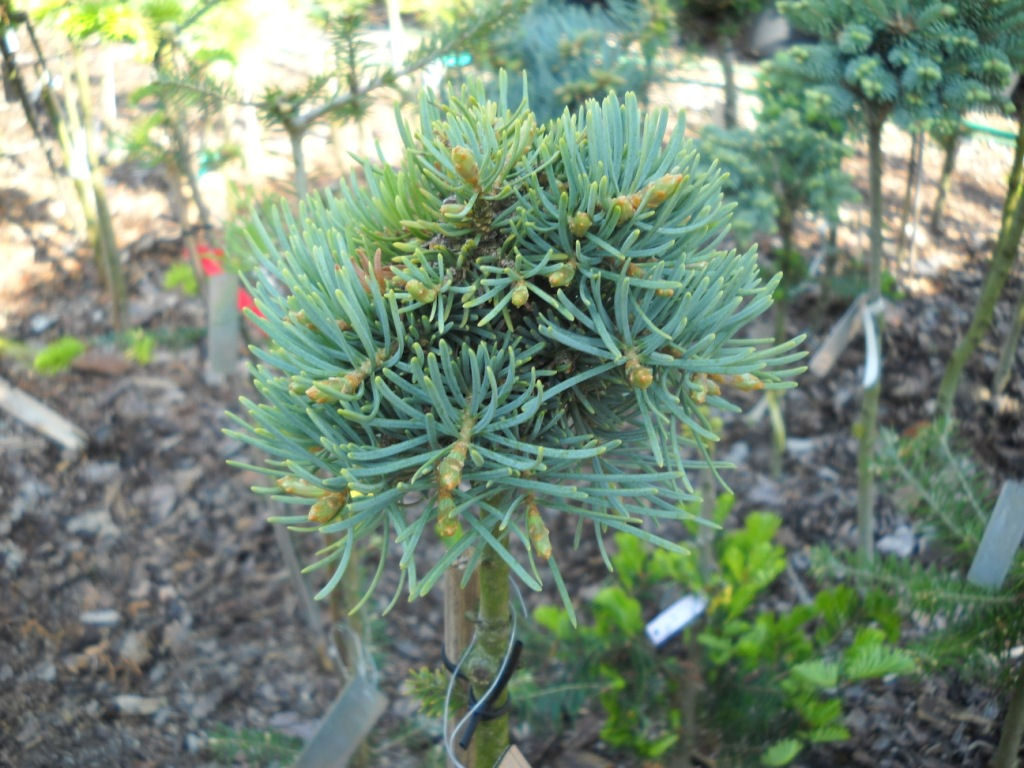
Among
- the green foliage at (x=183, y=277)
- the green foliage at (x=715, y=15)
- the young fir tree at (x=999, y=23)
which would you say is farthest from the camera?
the green foliage at (x=183, y=277)

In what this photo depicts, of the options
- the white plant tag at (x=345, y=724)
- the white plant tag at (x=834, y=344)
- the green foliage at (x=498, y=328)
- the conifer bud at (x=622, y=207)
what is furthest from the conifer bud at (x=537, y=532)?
the white plant tag at (x=834, y=344)

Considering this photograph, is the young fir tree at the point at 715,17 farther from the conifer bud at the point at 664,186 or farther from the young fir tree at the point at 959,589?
the conifer bud at the point at 664,186

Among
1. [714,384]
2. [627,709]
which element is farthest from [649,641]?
[714,384]

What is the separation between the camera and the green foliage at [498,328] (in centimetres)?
61

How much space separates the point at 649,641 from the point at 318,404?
103cm

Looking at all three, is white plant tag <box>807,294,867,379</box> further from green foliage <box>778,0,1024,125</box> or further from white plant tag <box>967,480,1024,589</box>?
white plant tag <box>967,480,1024,589</box>

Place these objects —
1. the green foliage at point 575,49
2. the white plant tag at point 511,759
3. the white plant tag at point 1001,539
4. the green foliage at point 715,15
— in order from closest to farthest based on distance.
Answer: the white plant tag at point 511,759 < the white plant tag at point 1001,539 < the green foliage at point 575,49 < the green foliage at point 715,15

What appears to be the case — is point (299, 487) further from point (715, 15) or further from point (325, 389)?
point (715, 15)

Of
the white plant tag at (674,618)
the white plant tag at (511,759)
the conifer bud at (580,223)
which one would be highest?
the conifer bud at (580,223)

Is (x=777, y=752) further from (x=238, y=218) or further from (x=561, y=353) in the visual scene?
(x=238, y=218)

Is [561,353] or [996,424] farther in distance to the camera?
[996,424]

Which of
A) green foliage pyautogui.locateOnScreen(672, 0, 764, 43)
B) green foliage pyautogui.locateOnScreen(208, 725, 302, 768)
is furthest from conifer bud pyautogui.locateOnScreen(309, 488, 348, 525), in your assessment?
green foliage pyautogui.locateOnScreen(672, 0, 764, 43)

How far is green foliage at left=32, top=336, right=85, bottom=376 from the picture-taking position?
2148 millimetres

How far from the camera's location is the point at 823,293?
2463mm
